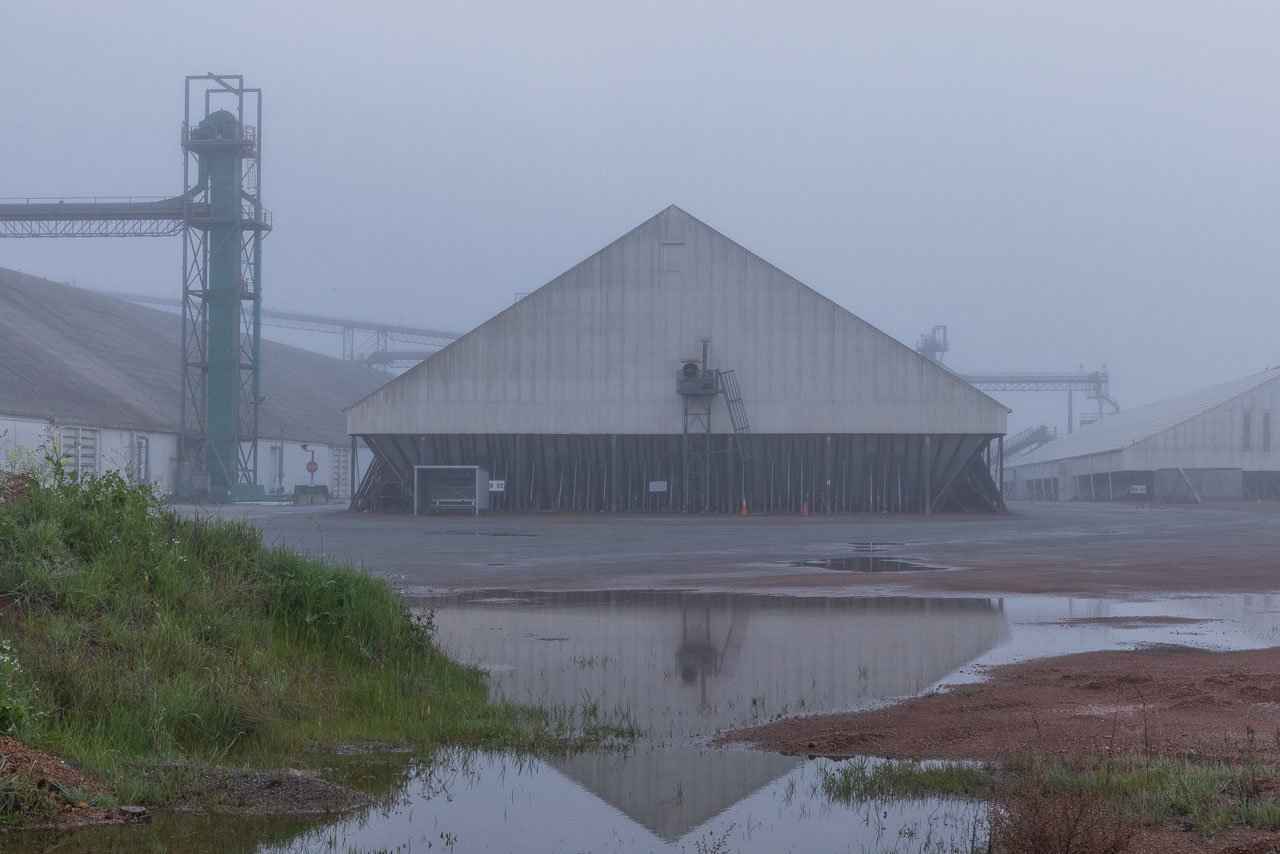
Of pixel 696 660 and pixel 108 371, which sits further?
pixel 108 371

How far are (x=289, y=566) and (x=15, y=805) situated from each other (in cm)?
424

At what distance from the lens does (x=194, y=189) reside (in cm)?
5562

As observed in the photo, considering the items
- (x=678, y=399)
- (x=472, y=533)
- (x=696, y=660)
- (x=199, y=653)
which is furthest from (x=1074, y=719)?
(x=678, y=399)

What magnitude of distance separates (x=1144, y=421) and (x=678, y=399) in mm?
42810

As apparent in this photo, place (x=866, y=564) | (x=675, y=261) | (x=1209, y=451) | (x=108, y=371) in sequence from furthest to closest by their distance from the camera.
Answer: (x=1209, y=451)
(x=108, y=371)
(x=675, y=261)
(x=866, y=564)

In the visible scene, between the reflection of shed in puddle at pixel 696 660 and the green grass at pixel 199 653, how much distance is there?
694 mm

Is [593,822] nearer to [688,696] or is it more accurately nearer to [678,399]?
[688,696]

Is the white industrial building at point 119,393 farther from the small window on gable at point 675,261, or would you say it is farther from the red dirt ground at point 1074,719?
the red dirt ground at point 1074,719

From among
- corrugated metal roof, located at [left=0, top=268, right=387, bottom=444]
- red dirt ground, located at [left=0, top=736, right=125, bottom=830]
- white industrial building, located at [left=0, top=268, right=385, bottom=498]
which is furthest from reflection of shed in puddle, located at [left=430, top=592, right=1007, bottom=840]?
corrugated metal roof, located at [left=0, top=268, right=387, bottom=444]

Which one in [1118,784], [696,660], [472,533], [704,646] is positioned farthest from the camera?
[472,533]

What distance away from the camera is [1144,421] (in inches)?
3017

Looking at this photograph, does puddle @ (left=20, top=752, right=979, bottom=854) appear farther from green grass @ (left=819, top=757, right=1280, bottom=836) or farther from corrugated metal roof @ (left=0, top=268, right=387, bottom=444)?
corrugated metal roof @ (left=0, top=268, right=387, bottom=444)

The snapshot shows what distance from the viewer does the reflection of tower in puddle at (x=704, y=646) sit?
10.1 meters

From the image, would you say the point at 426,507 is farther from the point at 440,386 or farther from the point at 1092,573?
the point at 1092,573
